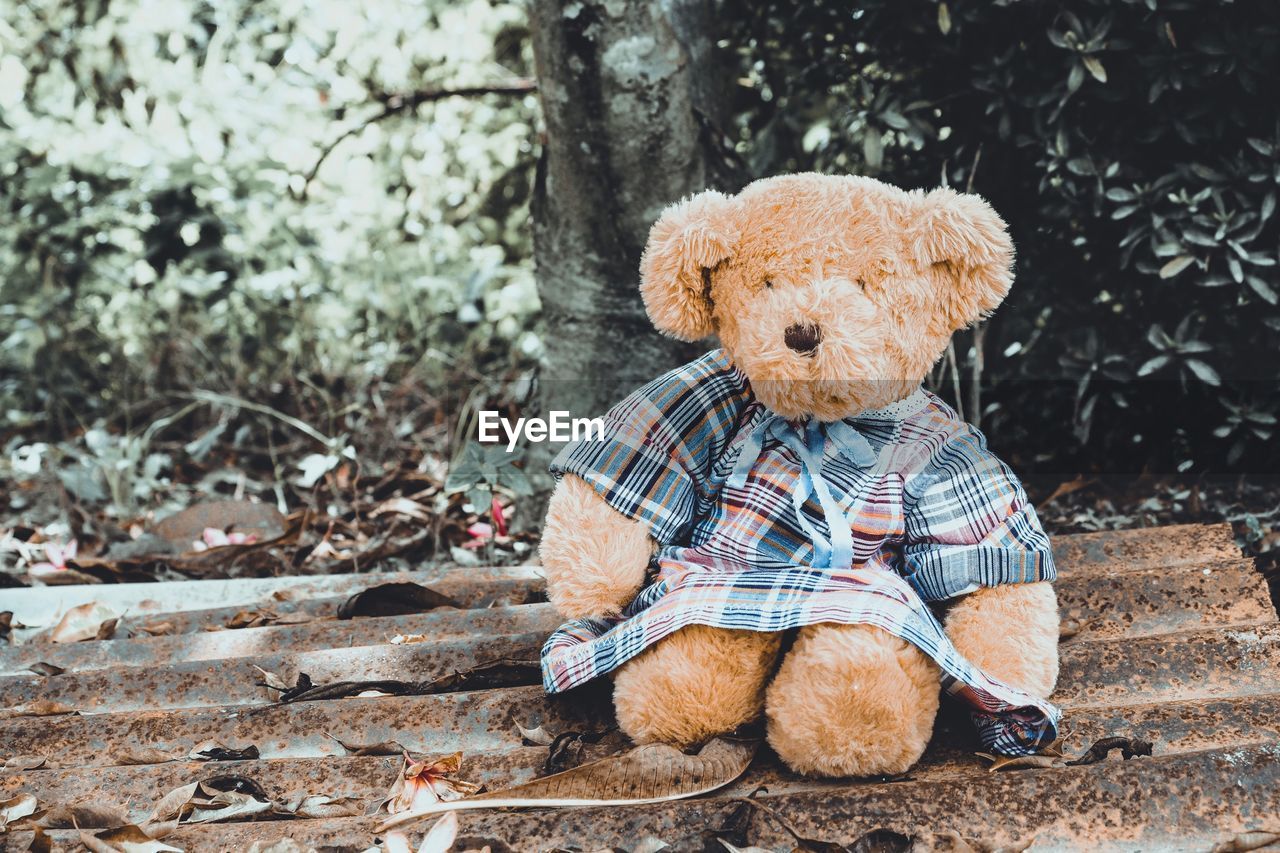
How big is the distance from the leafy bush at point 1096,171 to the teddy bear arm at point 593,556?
1.46m

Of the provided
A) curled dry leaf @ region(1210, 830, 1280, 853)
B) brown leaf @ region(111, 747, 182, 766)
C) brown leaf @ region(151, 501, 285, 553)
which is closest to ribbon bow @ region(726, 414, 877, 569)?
curled dry leaf @ region(1210, 830, 1280, 853)

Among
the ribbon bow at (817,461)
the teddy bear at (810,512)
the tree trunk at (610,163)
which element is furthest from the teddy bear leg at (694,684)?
the tree trunk at (610,163)

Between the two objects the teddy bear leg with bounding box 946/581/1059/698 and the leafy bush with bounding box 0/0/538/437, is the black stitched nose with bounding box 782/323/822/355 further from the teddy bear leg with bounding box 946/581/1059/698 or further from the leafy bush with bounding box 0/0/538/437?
the leafy bush with bounding box 0/0/538/437

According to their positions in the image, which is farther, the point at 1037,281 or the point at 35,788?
the point at 1037,281

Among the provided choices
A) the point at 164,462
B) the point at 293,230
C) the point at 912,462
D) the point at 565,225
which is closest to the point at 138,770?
the point at 912,462

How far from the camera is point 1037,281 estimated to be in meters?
3.10

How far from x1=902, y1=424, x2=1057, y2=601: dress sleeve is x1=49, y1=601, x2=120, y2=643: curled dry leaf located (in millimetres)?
1709

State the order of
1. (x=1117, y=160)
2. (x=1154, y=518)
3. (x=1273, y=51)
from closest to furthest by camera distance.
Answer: (x=1273, y=51) < (x=1117, y=160) < (x=1154, y=518)

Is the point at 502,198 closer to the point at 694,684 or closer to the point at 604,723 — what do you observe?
the point at 604,723

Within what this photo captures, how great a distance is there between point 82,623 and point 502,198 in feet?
10.8

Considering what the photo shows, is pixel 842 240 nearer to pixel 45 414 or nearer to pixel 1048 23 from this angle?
pixel 1048 23

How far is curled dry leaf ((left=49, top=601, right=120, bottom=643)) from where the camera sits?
2438mm

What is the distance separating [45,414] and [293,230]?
1321mm

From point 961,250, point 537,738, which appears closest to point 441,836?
point 537,738
